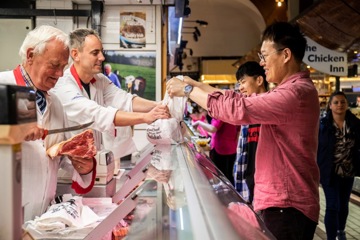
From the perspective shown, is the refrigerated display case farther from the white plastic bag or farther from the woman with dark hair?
the woman with dark hair

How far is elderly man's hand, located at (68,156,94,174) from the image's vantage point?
6.12ft

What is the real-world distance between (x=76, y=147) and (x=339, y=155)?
3.47m

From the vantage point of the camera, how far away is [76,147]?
1.76 meters

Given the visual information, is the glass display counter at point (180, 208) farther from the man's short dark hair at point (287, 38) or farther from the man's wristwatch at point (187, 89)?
the man's short dark hair at point (287, 38)

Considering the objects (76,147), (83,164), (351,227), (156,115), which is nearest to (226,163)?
(351,227)

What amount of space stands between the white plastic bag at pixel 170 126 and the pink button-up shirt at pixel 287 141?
1.95 feet

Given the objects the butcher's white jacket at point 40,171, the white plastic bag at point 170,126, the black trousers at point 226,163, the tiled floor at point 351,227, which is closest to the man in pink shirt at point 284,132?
the white plastic bag at point 170,126

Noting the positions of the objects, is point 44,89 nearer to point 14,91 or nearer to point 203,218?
point 203,218

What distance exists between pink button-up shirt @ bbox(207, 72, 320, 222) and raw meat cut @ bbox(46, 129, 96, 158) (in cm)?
60

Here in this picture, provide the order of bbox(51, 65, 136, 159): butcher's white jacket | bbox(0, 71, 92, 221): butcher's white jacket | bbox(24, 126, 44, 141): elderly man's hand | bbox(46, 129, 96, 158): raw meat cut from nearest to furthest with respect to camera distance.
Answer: bbox(24, 126, 44, 141): elderly man's hand, bbox(0, 71, 92, 221): butcher's white jacket, bbox(46, 129, 96, 158): raw meat cut, bbox(51, 65, 136, 159): butcher's white jacket

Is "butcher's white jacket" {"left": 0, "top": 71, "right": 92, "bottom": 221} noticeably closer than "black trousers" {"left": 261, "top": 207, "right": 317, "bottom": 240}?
Yes

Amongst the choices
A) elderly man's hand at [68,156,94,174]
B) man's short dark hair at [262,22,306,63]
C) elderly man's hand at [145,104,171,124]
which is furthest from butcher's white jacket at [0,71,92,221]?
man's short dark hair at [262,22,306,63]

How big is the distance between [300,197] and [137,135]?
4.28 meters

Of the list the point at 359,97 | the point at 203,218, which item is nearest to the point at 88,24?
the point at 203,218
